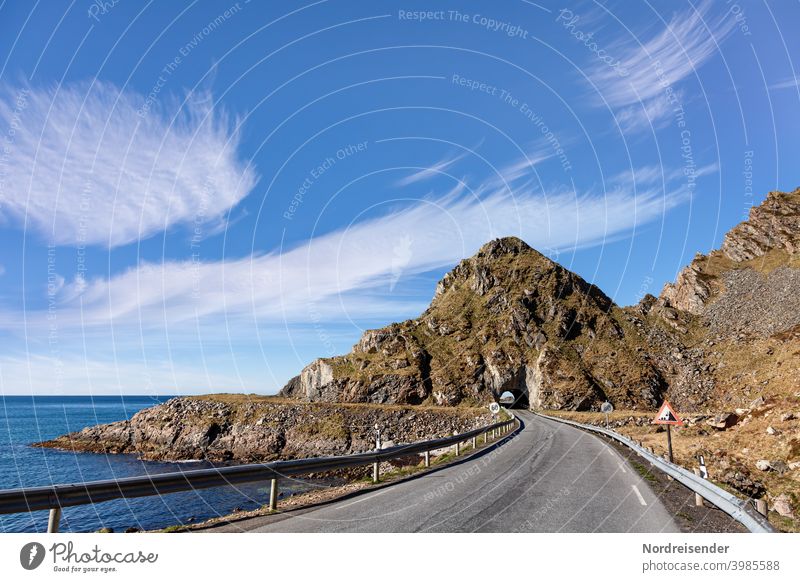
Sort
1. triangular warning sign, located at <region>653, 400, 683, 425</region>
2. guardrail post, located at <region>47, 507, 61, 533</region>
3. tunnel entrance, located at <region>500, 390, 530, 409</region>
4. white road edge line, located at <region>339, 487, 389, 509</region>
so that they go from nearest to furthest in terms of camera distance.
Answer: guardrail post, located at <region>47, 507, 61, 533</region>
white road edge line, located at <region>339, 487, 389, 509</region>
triangular warning sign, located at <region>653, 400, 683, 425</region>
tunnel entrance, located at <region>500, 390, 530, 409</region>

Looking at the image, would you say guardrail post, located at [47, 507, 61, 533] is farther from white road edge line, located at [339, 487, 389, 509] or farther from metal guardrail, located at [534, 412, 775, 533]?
metal guardrail, located at [534, 412, 775, 533]

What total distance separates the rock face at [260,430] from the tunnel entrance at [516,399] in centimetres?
4011

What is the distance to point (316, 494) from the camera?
12.2 metres

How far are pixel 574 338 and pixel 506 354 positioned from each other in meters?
22.3

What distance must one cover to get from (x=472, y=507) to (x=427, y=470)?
825 cm

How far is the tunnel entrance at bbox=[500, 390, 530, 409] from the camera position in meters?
116

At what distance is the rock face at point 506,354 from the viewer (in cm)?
10312

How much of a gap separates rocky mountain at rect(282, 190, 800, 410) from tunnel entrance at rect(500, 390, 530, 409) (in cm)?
66

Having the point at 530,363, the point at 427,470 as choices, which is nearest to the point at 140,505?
the point at 427,470

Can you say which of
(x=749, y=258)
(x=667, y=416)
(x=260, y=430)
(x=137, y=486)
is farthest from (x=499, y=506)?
(x=749, y=258)

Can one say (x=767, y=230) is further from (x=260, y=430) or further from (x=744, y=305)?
(x=260, y=430)

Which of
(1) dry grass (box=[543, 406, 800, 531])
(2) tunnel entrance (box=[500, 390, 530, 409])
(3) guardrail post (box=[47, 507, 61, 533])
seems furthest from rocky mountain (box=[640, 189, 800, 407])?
(3) guardrail post (box=[47, 507, 61, 533])
